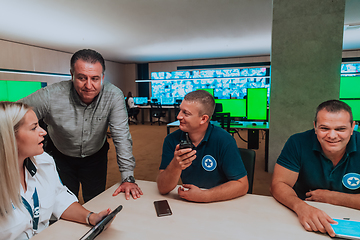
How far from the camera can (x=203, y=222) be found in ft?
3.41

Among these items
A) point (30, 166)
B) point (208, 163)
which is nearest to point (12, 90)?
point (30, 166)

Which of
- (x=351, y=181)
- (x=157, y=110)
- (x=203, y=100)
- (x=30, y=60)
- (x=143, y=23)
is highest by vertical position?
(x=143, y=23)

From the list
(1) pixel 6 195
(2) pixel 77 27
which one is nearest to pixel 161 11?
(2) pixel 77 27

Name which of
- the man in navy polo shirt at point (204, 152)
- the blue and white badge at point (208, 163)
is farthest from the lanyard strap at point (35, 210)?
the blue and white badge at point (208, 163)

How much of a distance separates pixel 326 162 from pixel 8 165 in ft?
5.32

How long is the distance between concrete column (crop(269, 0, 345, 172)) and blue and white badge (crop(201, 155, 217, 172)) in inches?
90.9

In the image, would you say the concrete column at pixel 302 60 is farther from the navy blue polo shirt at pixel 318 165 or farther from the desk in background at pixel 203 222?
the desk in background at pixel 203 222

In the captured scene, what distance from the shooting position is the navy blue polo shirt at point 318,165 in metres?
1.30

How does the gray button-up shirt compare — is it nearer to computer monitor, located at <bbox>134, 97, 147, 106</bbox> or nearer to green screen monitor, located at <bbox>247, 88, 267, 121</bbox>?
green screen monitor, located at <bbox>247, 88, 267, 121</bbox>

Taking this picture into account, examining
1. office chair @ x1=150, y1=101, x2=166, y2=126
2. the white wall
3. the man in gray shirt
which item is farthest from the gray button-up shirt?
office chair @ x1=150, y1=101, x2=166, y2=126

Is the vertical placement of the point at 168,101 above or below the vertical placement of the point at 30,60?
below

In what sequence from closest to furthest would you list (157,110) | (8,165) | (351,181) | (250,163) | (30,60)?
(8,165) < (351,181) < (250,163) < (30,60) < (157,110)

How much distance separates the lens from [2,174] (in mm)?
871

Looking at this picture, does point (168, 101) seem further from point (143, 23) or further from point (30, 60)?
point (143, 23)
